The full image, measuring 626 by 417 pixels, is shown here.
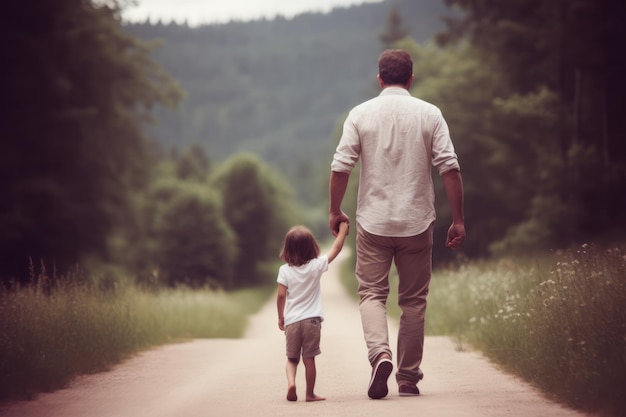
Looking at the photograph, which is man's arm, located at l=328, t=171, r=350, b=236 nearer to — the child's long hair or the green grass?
the child's long hair

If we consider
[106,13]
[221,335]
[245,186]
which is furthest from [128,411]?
[245,186]

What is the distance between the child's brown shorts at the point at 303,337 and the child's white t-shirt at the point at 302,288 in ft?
0.15

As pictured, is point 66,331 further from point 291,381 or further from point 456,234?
point 456,234

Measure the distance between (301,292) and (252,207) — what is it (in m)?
60.8

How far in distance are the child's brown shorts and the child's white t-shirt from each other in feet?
0.15

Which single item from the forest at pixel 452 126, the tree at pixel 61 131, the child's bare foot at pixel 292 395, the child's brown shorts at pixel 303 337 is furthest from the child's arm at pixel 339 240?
the tree at pixel 61 131

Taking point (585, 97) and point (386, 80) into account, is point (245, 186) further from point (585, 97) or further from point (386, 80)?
point (386, 80)

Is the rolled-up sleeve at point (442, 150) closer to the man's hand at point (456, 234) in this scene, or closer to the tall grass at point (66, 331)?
the man's hand at point (456, 234)

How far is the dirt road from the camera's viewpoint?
5.92 meters

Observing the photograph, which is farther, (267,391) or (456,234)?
(267,391)

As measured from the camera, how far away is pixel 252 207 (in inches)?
2650

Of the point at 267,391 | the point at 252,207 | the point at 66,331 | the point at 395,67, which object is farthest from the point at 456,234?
the point at 252,207

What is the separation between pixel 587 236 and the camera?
23125mm

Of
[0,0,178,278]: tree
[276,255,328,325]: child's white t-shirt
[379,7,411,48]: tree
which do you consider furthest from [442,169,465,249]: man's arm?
[379,7,411,48]: tree
